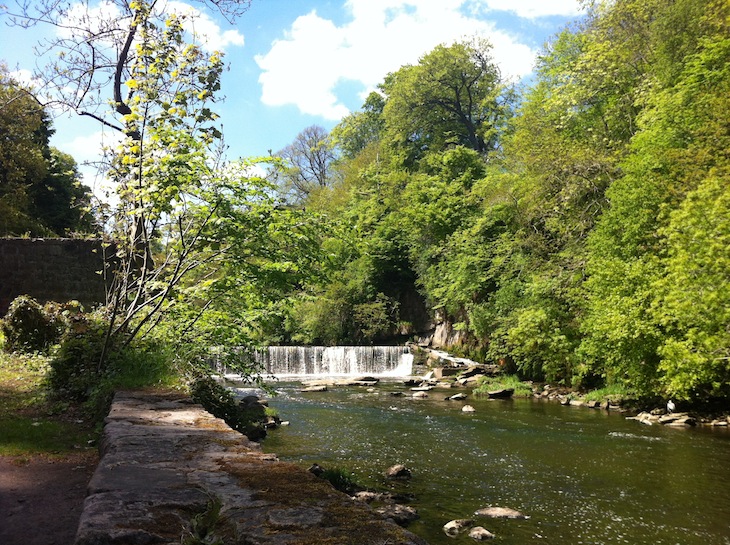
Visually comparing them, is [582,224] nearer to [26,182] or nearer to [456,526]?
[456,526]

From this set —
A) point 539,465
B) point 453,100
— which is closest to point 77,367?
point 539,465

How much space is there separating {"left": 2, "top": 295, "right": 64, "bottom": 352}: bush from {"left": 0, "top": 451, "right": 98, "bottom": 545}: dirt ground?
18.2 feet

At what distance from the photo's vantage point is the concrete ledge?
202 centimetres

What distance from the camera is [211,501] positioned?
96.0 inches

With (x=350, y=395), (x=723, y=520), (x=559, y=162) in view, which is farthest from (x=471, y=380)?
(x=723, y=520)

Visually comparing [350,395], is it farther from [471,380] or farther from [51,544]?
[51,544]

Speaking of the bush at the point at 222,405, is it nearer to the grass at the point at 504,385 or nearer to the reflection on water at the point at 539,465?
the reflection on water at the point at 539,465

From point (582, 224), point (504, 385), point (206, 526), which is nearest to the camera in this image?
point (206, 526)

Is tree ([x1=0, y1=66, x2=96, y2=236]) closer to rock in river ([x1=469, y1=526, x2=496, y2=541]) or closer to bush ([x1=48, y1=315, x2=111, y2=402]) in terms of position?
bush ([x1=48, y1=315, x2=111, y2=402])

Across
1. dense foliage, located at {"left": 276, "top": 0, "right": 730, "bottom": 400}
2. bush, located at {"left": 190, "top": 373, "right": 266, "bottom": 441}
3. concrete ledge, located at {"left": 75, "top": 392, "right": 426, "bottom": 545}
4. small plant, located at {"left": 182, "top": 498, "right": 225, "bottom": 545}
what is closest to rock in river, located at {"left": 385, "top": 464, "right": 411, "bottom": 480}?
bush, located at {"left": 190, "top": 373, "right": 266, "bottom": 441}

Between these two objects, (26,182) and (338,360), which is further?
(338,360)

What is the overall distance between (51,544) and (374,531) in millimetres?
1977

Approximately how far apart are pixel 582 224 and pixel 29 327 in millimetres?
15697

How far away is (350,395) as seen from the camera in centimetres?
1691
